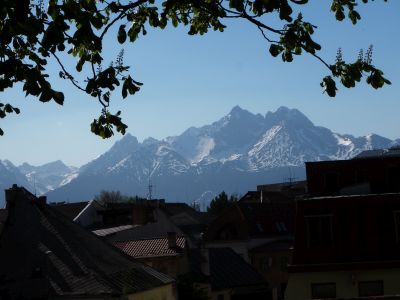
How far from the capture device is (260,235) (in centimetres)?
7269

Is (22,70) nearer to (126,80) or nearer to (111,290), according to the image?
(126,80)

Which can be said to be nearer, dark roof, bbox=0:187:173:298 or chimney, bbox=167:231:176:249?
dark roof, bbox=0:187:173:298

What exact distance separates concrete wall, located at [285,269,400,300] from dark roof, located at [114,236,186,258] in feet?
57.2

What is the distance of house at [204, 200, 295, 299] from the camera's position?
6888 centimetres

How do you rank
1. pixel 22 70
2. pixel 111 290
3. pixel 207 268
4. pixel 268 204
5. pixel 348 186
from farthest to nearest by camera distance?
pixel 268 204 → pixel 207 268 → pixel 348 186 → pixel 111 290 → pixel 22 70

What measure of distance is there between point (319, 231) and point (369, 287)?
299cm

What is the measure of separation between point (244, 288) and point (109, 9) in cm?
4537

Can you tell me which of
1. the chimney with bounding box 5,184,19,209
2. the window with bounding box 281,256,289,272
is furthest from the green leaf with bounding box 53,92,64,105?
the window with bounding box 281,256,289,272

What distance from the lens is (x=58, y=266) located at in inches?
1246

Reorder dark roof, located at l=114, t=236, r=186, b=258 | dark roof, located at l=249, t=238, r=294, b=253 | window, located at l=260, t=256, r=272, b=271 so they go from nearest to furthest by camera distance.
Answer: dark roof, located at l=114, t=236, r=186, b=258
window, located at l=260, t=256, r=272, b=271
dark roof, located at l=249, t=238, r=294, b=253

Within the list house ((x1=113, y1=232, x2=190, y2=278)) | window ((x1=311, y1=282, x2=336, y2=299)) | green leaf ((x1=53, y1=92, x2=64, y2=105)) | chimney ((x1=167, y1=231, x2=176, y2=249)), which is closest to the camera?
green leaf ((x1=53, y1=92, x2=64, y2=105))

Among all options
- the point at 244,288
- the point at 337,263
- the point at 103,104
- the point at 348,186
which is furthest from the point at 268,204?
the point at 103,104

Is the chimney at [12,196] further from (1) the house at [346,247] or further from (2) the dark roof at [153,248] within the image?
(2) the dark roof at [153,248]

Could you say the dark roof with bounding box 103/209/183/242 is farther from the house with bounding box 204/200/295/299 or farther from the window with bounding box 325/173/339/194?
the window with bounding box 325/173/339/194
